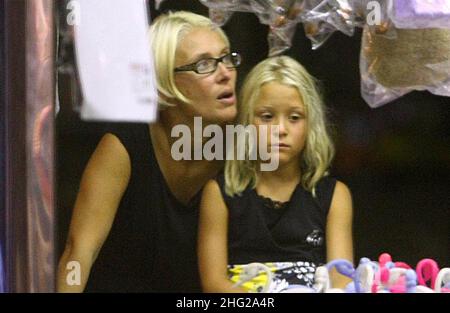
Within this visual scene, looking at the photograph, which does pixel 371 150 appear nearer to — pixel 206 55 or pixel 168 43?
pixel 206 55

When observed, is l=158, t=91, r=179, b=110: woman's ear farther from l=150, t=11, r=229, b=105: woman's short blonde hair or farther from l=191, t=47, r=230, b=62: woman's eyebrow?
l=191, t=47, r=230, b=62: woman's eyebrow

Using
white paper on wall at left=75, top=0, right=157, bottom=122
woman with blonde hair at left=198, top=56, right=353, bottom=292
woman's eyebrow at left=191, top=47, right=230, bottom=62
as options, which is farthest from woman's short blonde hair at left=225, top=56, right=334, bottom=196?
white paper on wall at left=75, top=0, right=157, bottom=122

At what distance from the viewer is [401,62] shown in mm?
3904

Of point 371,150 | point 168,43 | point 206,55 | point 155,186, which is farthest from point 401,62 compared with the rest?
point 155,186

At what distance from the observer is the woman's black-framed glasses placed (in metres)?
3.78

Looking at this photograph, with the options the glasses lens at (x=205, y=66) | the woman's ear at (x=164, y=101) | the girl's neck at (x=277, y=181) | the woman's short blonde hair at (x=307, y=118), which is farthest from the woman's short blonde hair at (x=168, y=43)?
the girl's neck at (x=277, y=181)

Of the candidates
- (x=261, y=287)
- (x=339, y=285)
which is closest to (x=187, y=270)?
(x=261, y=287)

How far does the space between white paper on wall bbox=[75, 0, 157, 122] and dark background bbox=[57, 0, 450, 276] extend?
0.25ft

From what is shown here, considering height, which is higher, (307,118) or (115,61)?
(115,61)

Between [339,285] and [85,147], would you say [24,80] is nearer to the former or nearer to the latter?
[85,147]

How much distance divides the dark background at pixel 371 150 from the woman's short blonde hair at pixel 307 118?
4 centimetres

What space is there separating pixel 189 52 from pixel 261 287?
0.99 m

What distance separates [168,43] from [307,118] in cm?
64

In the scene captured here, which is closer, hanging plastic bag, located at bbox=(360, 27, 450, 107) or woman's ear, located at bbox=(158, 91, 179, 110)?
woman's ear, located at bbox=(158, 91, 179, 110)
